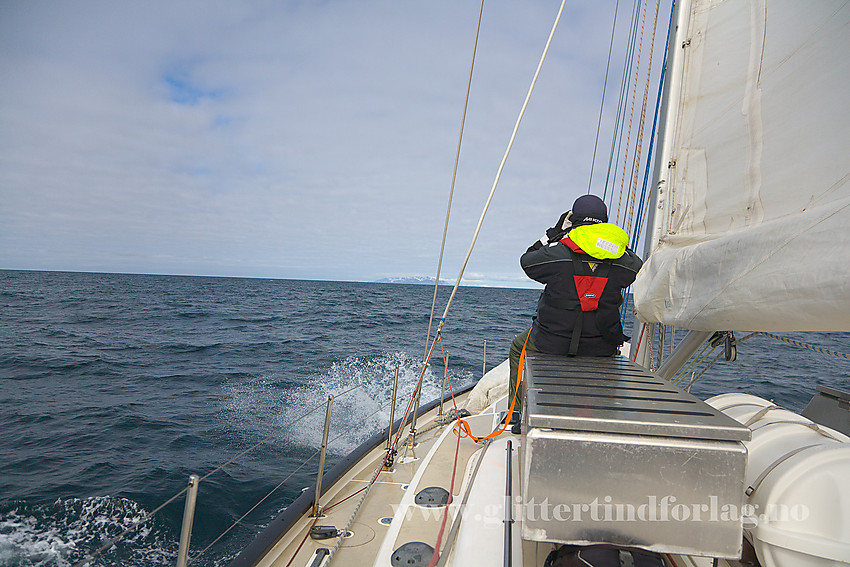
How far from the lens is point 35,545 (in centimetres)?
391

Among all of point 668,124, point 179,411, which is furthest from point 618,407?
point 179,411

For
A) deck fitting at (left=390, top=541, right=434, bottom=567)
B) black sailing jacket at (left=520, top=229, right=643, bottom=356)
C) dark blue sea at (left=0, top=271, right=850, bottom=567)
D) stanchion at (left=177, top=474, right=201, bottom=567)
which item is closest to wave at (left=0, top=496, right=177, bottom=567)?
dark blue sea at (left=0, top=271, right=850, bottom=567)

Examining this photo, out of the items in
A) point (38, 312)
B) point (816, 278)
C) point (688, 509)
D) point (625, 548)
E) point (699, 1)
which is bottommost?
point (38, 312)

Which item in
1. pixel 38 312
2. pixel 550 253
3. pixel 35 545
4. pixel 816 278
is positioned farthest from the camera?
pixel 38 312

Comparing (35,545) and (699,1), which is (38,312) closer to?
(35,545)

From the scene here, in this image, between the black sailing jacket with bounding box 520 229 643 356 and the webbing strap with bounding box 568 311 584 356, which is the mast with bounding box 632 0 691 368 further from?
the webbing strap with bounding box 568 311 584 356

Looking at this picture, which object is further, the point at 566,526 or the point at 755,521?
the point at 755,521

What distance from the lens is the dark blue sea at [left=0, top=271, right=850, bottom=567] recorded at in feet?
14.2

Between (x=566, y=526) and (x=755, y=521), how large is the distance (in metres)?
0.62

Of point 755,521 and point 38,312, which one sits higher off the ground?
point 755,521

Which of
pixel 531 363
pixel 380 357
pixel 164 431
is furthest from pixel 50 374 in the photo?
pixel 531 363

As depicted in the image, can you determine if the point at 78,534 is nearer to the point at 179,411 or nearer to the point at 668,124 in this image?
the point at 179,411

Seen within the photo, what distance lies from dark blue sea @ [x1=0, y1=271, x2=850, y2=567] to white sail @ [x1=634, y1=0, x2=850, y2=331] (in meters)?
2.16

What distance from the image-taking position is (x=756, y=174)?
2014mm
